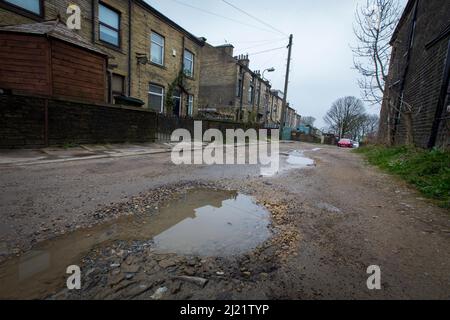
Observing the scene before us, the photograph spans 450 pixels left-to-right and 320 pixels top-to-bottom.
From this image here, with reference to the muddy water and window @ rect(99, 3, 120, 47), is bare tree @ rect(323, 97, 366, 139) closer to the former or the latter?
window @ rect(99, 3, 120, 47)

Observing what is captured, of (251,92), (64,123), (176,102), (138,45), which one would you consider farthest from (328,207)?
(251,92)

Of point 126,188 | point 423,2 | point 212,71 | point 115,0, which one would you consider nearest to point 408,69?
point 423,2

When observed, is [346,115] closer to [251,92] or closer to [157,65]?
[251,92]

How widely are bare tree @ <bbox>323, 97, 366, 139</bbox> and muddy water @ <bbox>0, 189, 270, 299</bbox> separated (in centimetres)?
5451

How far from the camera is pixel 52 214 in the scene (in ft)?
9.49

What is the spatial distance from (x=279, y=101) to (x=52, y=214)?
42920 mm

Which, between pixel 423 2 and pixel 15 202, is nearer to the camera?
pixel 15 202

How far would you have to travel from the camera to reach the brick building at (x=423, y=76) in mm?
7379

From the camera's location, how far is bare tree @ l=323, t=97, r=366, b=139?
51469mm

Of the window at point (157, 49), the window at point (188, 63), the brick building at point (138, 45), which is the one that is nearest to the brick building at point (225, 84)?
the window at point (188, 63)

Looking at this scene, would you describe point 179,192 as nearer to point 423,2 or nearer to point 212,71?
point 423,2

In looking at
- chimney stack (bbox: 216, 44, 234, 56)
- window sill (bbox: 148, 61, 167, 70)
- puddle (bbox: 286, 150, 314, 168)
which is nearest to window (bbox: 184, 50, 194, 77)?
window sill (bbox: 148, 61, 167, 70)

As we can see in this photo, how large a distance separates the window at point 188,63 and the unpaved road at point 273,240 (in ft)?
48.2

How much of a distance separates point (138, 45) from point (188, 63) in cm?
523
